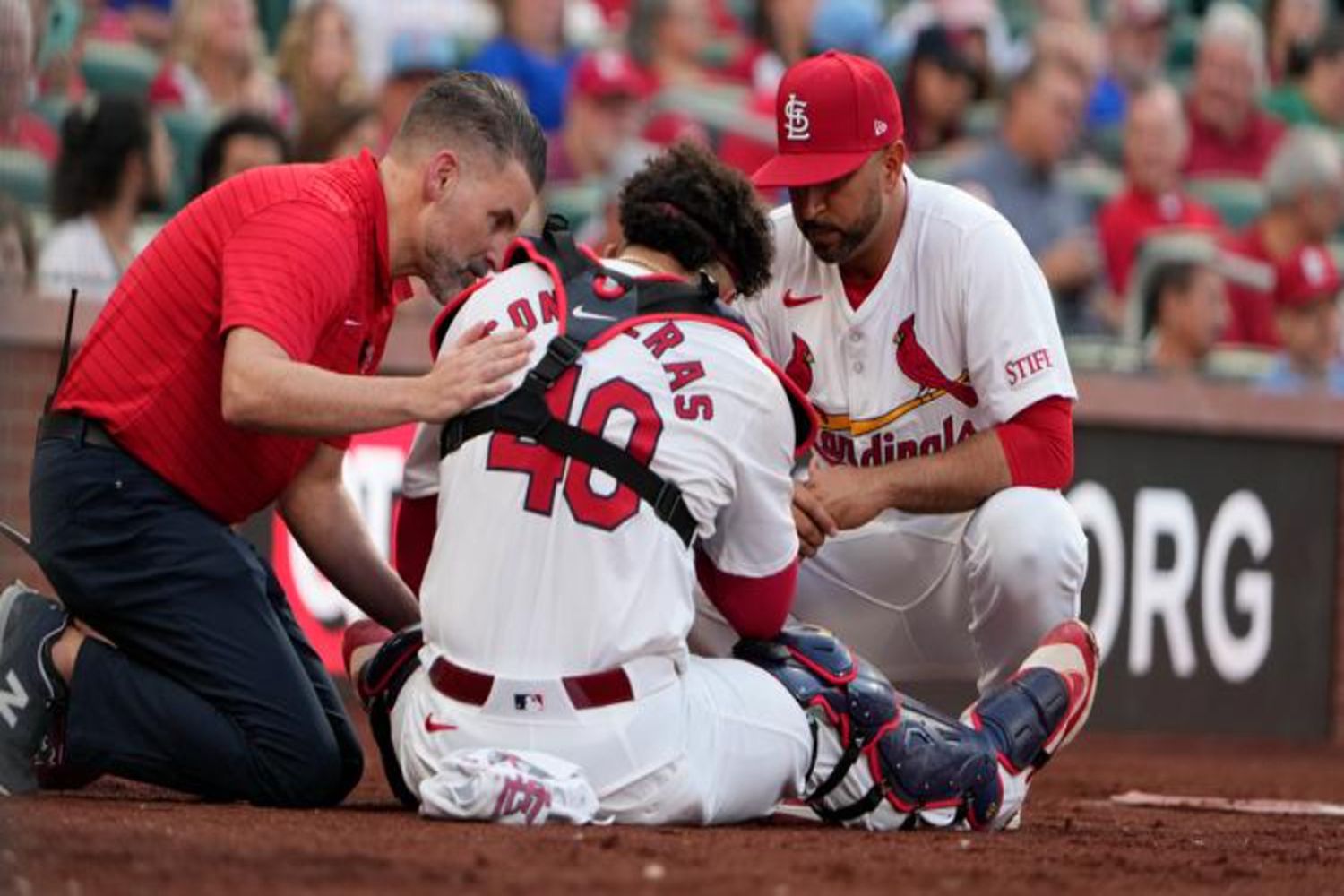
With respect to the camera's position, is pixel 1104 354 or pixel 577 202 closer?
pixel 577 202

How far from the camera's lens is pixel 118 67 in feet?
33.3

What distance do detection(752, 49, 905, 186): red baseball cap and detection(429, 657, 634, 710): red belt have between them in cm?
→ 147

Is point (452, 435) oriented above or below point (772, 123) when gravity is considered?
below

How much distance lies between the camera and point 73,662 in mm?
5559

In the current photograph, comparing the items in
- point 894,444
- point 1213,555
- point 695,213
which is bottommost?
point 1213,555

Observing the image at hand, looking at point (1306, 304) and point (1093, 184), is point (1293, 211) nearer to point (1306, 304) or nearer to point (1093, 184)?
point (1306, 304)

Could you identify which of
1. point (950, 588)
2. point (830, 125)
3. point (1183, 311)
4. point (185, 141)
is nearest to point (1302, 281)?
point (1183, 311)

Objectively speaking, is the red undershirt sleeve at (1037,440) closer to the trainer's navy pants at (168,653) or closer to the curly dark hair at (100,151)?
the trainer's navy pants at (168,653)

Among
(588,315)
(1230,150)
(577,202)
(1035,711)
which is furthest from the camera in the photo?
(1230,150)

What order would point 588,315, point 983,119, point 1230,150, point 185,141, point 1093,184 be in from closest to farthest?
point 588,315 < point 185,141 < point 983,119 < point 1093,184 < point 1230,150

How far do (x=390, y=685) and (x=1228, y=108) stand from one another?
8.69 metres

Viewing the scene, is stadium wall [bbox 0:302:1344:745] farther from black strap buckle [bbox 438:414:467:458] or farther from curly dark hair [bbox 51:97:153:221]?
black strap buckle [bbox 438:414:467:458]

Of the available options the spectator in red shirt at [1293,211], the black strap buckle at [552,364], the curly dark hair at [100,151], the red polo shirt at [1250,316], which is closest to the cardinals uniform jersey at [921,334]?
the black strap buckle at [552,364]

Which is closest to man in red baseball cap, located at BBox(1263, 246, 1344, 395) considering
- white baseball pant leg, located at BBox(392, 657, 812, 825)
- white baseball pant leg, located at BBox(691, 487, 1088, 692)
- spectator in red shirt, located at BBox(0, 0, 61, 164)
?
white baseball pant leg, located at BBox(691, 487, 1088, 692)
